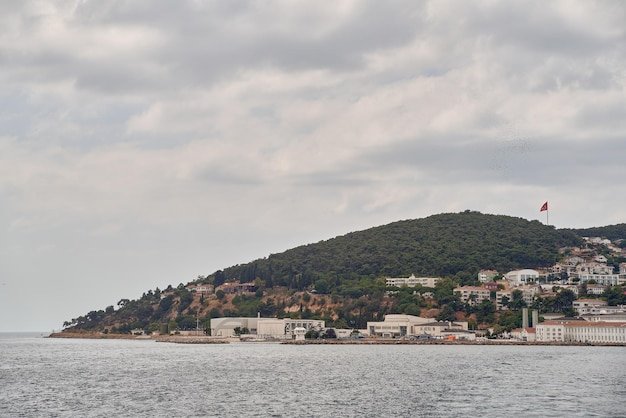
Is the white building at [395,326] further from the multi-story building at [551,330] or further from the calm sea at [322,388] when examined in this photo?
the calm sea at [322,388]

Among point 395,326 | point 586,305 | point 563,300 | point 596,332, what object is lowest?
point 596,332

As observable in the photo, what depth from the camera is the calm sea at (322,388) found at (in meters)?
57.2

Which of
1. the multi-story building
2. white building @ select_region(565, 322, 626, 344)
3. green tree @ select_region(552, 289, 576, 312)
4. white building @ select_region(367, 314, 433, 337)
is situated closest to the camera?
white building @ select_region(565, 322, 626, 344)

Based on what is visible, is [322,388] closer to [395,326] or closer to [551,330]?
[551,330]

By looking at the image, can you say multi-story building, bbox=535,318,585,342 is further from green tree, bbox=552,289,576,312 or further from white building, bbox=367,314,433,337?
white building, bbox=367,314,433,337

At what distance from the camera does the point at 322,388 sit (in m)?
72.9

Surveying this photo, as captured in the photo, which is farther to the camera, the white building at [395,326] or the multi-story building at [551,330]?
the white building at [395,326]

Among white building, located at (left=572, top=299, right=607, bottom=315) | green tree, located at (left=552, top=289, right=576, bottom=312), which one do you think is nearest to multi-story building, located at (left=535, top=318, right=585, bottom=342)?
white building, located at (left=572, top=299, right=607, bottom=315)

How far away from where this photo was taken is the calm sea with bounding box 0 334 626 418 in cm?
5719

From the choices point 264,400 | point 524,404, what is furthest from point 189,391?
point 524,404

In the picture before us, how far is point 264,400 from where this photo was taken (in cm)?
6397

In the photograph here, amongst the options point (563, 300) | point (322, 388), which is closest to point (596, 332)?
point (563, 300)

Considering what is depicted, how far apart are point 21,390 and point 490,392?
36.9 metres

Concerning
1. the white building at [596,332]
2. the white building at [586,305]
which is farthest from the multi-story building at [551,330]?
the white building at [586,305]
